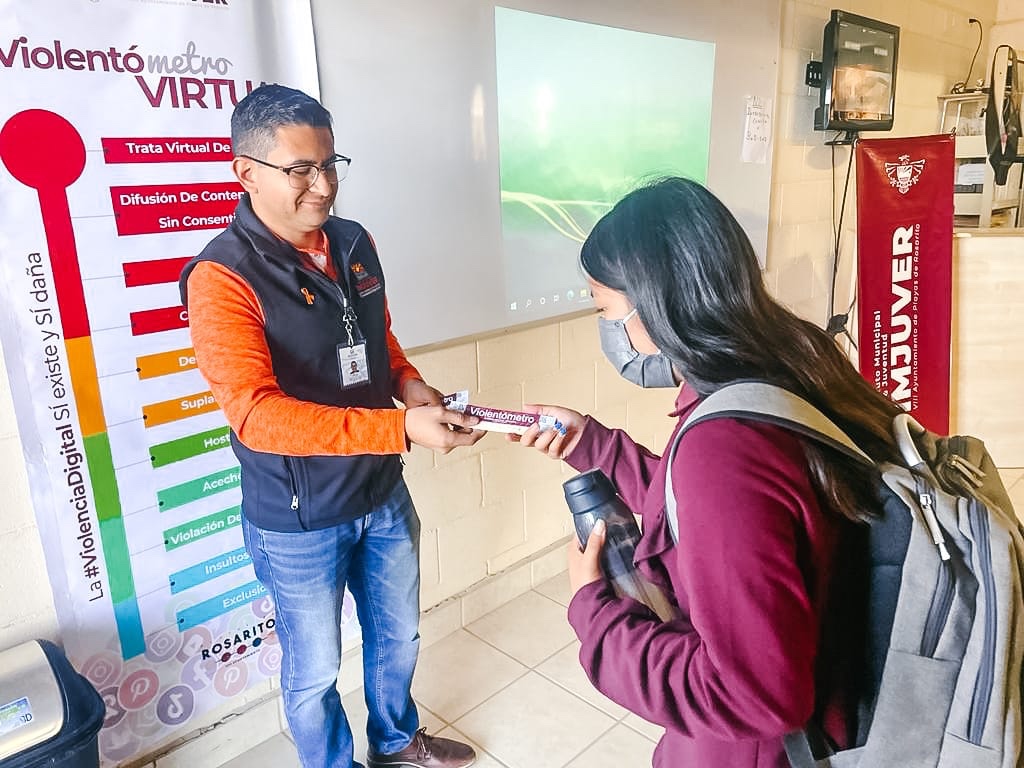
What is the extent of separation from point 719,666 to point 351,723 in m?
1.57

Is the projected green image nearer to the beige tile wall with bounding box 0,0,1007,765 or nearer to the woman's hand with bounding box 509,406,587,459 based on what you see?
the beige tile wall with bounding box 0,0,1007,765

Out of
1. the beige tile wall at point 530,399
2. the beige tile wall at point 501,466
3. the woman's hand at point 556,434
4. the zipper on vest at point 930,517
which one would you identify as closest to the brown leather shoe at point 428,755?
the beige tile wall at point 530,399

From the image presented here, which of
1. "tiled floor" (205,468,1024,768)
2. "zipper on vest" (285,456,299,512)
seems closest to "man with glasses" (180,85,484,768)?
"zipper on vest" (285,456,299,512)

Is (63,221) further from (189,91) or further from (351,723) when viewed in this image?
(351,723)

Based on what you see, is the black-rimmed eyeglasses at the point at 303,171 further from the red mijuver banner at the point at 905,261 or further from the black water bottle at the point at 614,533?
the red mijuver banner at the point at 905,261

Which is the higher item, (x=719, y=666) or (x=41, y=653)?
(x=719, y=666)

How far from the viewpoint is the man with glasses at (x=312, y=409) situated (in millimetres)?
1297

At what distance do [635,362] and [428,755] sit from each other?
3.76 ft

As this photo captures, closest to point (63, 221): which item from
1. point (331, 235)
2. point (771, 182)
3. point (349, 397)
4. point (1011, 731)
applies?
point (331, 235)

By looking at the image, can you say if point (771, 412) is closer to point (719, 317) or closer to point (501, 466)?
point (719, 317)

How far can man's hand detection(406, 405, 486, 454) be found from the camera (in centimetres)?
130

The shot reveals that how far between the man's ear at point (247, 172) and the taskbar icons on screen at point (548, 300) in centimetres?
106

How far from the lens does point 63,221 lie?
1.44m

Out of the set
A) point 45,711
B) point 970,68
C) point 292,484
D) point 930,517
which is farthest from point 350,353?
point 970,68
